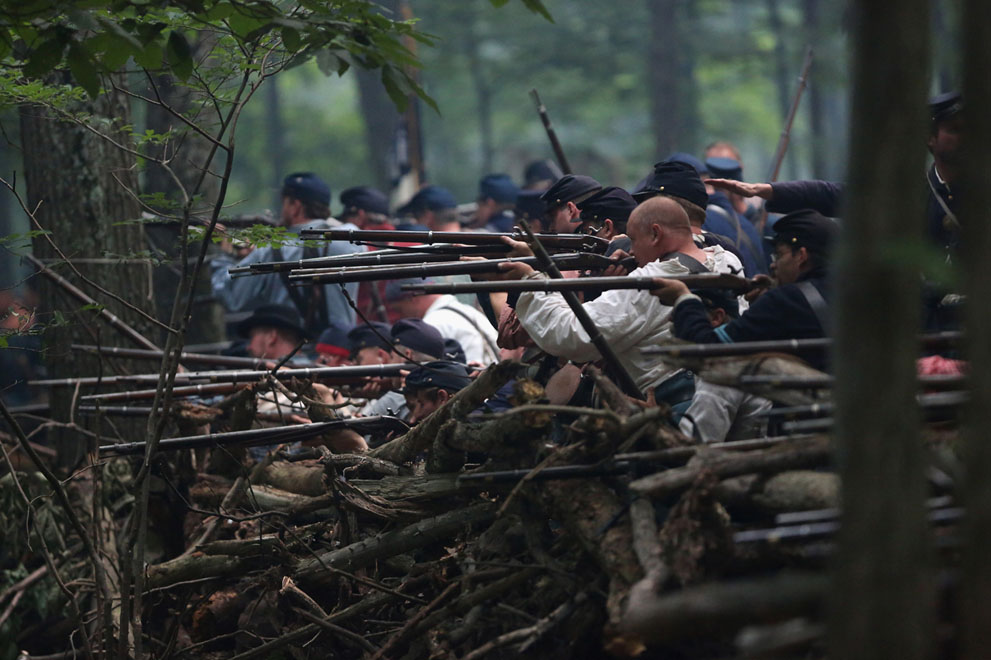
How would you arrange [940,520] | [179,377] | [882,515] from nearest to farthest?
1. [882,515]
2. [940,520]
3. [179,377]

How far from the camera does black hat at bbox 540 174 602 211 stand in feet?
21.8

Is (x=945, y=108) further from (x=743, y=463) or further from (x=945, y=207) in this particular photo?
(x=743, y=463)

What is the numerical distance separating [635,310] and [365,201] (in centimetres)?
596

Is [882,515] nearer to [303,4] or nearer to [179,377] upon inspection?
[303,4]

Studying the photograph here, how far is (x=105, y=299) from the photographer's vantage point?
8.12m

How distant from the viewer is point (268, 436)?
605cm

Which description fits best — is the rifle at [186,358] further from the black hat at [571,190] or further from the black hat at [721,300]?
the black hat at [721,300]

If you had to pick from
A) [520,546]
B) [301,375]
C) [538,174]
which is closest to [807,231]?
[520,546]

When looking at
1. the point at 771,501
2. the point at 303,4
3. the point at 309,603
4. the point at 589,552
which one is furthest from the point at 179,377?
the point at 771,501

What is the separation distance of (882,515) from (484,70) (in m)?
36.0

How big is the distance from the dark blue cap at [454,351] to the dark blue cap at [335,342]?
2.96ft

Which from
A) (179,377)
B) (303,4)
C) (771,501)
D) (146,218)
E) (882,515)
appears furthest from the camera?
(179,377)

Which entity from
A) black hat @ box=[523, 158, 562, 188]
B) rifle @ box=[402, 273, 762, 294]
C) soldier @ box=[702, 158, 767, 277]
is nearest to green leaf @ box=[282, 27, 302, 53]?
rifle @ box=[402, 273, 762, 294]

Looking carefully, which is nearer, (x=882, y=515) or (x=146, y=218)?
(x=882, y=515)
